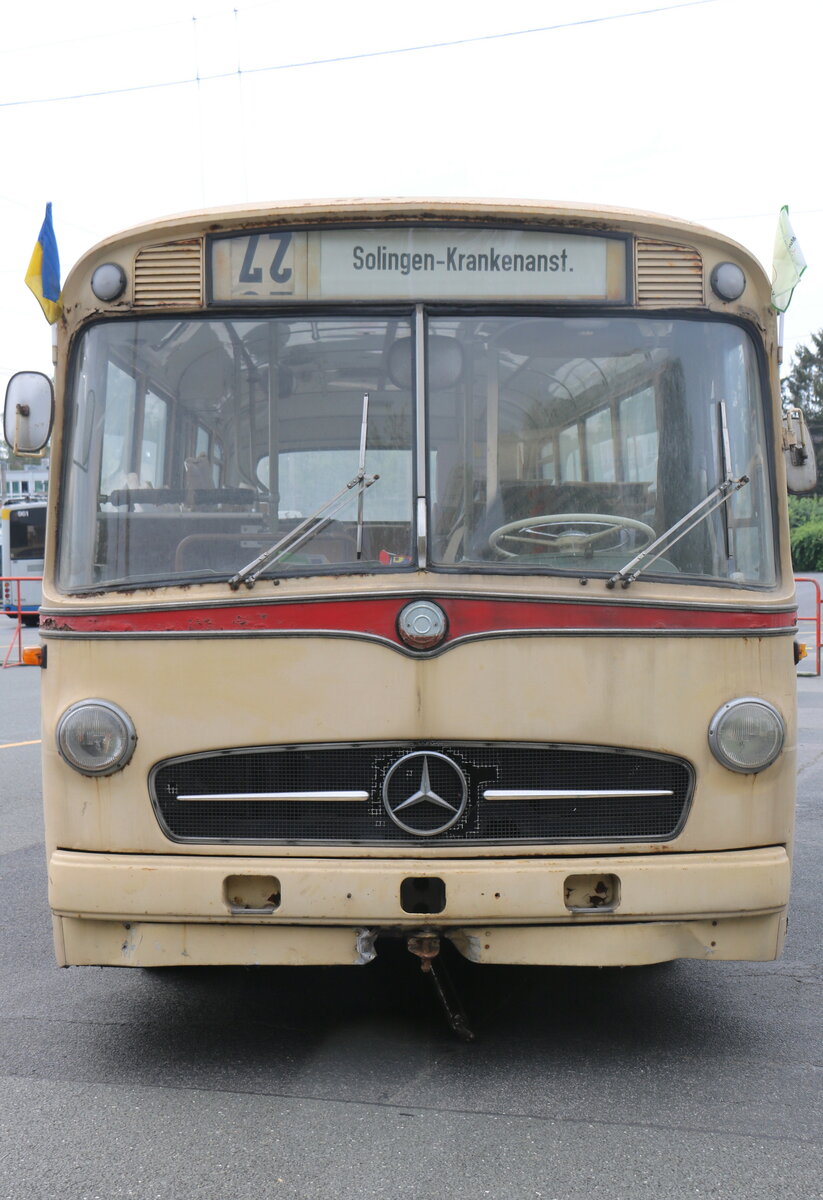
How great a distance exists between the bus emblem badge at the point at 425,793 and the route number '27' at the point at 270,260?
61.3 inches

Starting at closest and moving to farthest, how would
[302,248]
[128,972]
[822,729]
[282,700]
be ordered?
[282,700]
[302,248]
[128,972]
[822,729]

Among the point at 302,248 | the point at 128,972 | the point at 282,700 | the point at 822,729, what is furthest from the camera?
the point at 822,729

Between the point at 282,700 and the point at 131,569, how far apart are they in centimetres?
66

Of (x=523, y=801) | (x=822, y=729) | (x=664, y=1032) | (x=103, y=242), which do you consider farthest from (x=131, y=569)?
(x=822, y=729)

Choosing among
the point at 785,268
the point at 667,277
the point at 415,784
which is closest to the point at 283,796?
the point at 415,784

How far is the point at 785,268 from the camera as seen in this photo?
4.48 metres

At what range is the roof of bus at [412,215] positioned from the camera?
409cm

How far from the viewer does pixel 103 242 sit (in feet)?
13.7

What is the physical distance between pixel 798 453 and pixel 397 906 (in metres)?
2.10

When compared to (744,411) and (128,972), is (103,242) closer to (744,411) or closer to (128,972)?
(744,411)

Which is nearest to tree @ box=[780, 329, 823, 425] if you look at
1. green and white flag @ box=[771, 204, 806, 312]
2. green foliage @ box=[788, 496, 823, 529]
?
green foliage @ box=[788, 496, 823, 529]

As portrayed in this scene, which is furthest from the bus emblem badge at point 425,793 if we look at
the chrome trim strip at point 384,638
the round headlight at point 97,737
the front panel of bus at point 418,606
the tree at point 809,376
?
the tree at point 809,376

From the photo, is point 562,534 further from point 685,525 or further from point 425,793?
point 425,793

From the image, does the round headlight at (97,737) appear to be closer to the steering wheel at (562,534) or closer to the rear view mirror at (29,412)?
the rear view mirror at (29,412)
